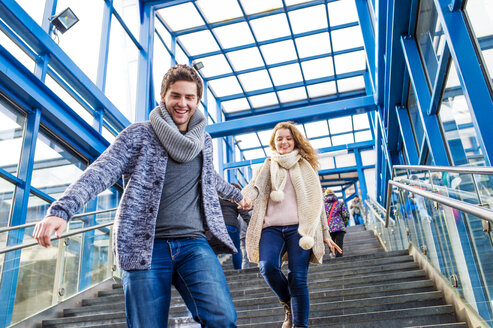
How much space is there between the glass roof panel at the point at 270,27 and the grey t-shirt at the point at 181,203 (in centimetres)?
1194

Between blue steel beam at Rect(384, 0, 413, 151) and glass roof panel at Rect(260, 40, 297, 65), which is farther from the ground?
glass roof panel at Rect(260, 40, 297, 65)

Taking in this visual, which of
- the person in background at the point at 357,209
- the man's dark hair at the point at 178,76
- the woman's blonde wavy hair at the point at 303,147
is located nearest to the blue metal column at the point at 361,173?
the person in background at the point at 357,209

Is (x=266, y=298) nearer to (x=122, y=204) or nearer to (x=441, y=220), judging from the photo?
(x=441, y=220)

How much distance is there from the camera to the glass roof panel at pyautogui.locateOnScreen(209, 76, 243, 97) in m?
16.3

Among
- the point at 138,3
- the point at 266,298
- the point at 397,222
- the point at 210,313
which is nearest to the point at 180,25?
the point at 138,3

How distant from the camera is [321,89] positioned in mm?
17328

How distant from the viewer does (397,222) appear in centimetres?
654

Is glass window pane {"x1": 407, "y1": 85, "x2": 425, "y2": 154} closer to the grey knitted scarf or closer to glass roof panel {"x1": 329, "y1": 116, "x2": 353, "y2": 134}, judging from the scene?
the grey knitted scarf

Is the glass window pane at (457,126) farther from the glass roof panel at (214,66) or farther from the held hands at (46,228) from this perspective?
the glass roof panel at (214,66)

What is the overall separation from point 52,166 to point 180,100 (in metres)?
5.59

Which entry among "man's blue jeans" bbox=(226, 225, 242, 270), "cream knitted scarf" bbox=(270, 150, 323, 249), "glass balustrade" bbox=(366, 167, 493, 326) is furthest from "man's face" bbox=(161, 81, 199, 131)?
"man's blue jeans" bbox=(226, 225, 242, 270)

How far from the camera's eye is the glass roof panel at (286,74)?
15.6 m

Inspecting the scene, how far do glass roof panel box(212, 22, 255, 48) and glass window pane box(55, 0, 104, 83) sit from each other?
4.75 m

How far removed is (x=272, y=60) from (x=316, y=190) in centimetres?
1242
